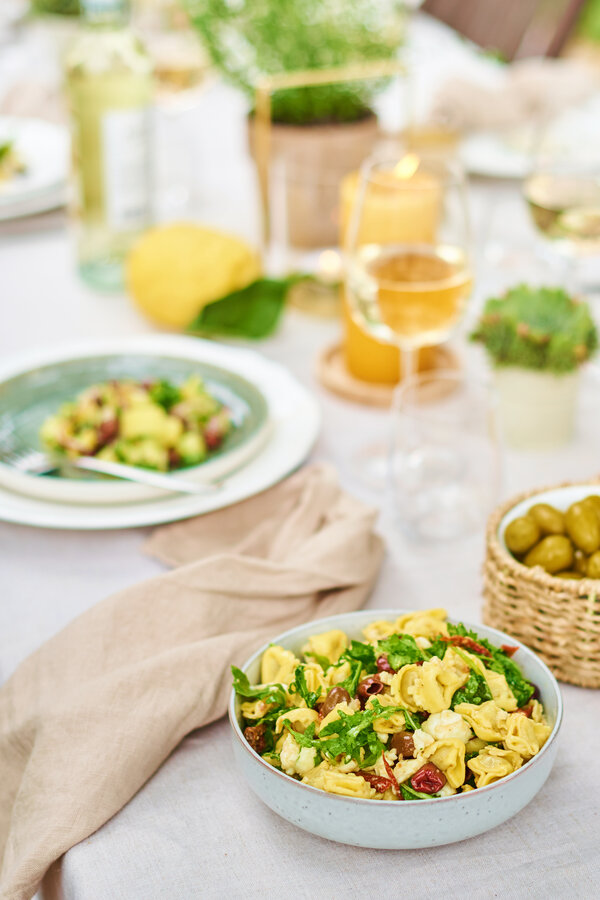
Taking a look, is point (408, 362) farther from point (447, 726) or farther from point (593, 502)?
point (447, 726)

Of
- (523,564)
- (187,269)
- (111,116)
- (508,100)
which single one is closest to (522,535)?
(523,564)

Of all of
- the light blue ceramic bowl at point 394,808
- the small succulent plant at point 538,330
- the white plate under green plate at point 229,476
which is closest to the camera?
the light blue ceramic bowl at point 394,808

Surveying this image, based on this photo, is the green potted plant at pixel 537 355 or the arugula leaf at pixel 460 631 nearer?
the arugula leaf at pixel 460 631

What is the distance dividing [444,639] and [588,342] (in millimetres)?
476

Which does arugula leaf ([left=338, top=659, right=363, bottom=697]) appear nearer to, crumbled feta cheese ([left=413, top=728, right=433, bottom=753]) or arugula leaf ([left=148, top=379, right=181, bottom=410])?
crumbled feta cheese ([left=413, top=728, right=433, bottom=753])

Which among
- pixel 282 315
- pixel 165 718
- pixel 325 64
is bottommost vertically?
pixel 282 315

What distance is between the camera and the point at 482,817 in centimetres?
57

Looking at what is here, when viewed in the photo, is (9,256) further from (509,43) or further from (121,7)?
(509,43)

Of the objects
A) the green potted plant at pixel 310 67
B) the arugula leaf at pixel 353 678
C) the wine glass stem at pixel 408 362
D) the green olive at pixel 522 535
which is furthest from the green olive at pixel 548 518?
the green potted plant at pixel 310 67

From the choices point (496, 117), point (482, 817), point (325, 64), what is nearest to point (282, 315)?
point (325, 64)

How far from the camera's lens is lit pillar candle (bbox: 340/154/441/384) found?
101 cm

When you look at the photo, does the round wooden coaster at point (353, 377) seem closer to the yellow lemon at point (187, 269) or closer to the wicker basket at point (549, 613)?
the yellow lemon at point (187, 269)

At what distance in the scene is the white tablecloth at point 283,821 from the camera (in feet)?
1.93

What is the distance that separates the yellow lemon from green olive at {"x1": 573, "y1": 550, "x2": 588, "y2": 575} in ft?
2.28
